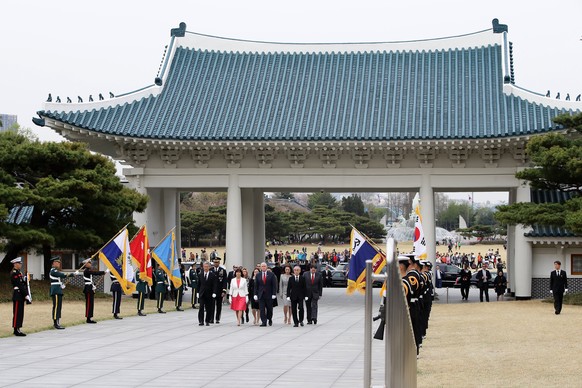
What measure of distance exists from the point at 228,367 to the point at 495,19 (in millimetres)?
28107

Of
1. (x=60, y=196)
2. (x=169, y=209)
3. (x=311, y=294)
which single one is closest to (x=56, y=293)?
(x=311, y=294)

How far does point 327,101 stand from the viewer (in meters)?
38.2

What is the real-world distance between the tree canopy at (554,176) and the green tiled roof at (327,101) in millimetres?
2107

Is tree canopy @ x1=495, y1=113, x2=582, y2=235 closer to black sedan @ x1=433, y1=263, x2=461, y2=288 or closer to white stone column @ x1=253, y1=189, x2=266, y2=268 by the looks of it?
white stone column @ x1=253, y1=189, x2=266, y2=268

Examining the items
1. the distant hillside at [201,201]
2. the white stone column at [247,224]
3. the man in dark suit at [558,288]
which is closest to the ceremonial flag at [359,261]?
the man in dark suit at [558,288]

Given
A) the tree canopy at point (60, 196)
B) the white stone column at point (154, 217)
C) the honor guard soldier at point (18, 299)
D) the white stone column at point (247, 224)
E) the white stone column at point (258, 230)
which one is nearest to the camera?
the honor guard soldier at point (18, 299)

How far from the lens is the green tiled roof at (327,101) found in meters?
35.5

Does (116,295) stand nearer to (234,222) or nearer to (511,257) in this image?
(234,222)

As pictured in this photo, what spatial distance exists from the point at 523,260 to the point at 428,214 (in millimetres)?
3840

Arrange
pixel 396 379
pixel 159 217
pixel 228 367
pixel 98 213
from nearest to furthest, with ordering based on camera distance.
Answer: pixel 396 379 → pixel 228 367 → pixel 98 213 → pixel 159 217

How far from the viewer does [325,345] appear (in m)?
19.2

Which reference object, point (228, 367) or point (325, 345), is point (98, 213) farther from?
point (228, 367)

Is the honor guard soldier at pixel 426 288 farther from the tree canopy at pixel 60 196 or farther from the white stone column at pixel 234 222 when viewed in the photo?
the white stone column at pixel 234 222

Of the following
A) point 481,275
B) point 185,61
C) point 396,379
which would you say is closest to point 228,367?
point 396,379
